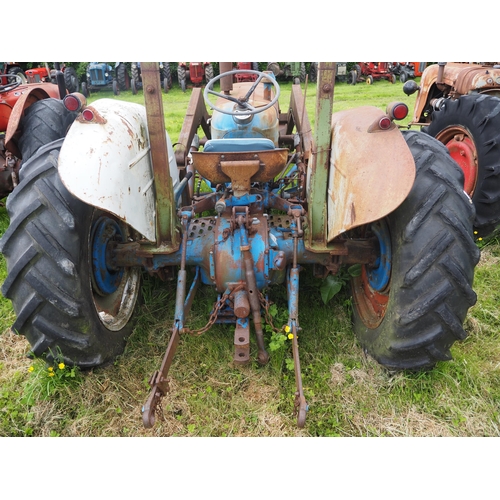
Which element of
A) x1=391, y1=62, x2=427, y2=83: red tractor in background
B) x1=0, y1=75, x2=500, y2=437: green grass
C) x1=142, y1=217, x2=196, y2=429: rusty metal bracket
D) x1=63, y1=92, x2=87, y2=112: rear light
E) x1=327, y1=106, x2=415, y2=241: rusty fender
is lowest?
x1=0, y1=75, x2=500, y2=437: green grass

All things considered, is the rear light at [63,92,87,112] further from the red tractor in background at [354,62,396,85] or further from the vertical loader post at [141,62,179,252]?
the red tractor in background at [354,62,396,85]

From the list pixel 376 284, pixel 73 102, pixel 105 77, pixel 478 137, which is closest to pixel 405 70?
pixel 105 77

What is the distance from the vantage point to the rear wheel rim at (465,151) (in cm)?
350

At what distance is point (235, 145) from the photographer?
2301 mm

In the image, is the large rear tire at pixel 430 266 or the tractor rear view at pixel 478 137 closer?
the large rear tire at pixel 430 266

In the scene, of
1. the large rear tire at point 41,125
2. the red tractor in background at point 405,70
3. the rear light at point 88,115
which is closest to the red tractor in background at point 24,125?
the large rear tire at point 41,125

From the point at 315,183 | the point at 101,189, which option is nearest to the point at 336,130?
the point at 315,183

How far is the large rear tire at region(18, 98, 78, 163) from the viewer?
12.2ft

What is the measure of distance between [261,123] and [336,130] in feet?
3.12

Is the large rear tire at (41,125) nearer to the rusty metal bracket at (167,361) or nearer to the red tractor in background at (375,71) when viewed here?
the rusty metal bracket at (167,361)

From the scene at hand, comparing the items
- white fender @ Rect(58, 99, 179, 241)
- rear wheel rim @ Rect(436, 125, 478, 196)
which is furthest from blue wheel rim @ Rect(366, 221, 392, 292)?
rear wheel rim @ Rect(436, 125, 478, 196)

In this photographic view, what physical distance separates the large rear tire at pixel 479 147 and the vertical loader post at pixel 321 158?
1.83 meters

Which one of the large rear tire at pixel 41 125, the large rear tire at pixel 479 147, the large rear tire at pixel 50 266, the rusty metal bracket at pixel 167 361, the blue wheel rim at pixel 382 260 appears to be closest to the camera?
the rusty metal bracket at pixel 167 361

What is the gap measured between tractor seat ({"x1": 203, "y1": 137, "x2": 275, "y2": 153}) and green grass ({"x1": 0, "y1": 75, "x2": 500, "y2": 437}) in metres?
1.11
